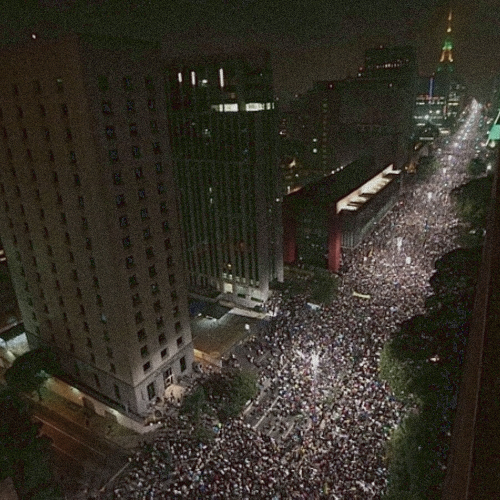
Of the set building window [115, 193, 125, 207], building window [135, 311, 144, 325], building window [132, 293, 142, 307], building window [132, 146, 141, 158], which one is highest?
building window [132, 146, 141, 158]

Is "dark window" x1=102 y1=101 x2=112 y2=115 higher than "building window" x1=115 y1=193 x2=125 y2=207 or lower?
higher

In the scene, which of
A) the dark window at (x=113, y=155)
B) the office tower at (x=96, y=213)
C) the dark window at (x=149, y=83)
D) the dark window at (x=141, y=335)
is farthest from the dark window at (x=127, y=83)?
the dark window at (x=141, y=335)

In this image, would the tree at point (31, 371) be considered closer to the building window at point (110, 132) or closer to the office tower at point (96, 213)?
the office tower at point (96, 213)

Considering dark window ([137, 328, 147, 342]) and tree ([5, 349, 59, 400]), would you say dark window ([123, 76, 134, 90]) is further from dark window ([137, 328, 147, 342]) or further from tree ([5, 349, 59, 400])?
tree ([5, 349, 59, 400])

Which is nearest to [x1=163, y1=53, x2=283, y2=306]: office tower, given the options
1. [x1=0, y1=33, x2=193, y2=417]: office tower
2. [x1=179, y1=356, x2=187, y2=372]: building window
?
[x1=0, y1=33, x2=193, y2=417]: office tower

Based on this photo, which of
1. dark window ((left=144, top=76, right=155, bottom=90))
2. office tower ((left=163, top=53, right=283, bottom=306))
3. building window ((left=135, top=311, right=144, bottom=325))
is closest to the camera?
dark window ((left=144, top=76, right=155, bottom=90))

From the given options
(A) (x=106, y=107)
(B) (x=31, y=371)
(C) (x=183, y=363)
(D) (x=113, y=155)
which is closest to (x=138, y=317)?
(C) (x=183, y=363)

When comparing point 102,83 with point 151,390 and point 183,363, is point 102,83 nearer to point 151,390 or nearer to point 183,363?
point 151,390
